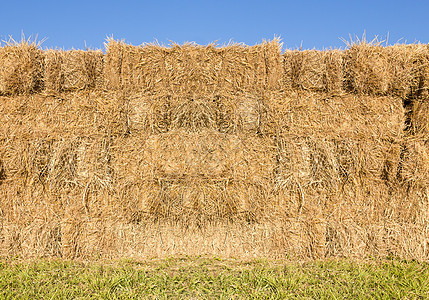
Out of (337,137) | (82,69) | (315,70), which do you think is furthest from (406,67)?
(82,69)

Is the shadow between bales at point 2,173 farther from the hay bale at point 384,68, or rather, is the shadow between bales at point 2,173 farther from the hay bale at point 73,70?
the hay bale at point 384,68

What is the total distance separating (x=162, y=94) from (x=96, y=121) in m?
1.25

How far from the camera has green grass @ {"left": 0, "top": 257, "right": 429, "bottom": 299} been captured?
460cm

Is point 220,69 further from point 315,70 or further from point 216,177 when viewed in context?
point 216,177

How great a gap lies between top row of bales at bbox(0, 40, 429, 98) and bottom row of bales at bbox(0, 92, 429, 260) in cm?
23

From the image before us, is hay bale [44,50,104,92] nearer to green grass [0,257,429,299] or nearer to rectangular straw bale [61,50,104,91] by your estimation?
rectangular straw bale [61,50,104,91]

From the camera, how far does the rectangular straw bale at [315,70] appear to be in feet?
19.9

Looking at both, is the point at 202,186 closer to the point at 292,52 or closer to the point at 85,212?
the point at 85,212

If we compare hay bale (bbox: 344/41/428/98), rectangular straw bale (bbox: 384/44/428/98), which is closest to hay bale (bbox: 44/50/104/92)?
hay bale (bbox: 344/41/428/98)

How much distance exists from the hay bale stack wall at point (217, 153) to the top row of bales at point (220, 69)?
0.02m

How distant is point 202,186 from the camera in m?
5.84

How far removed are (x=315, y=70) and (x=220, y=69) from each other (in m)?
1.66

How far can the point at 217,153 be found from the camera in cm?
582

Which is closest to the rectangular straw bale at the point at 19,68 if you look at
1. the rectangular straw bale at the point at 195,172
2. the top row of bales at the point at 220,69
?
the top row of bales at the point at 220,69
